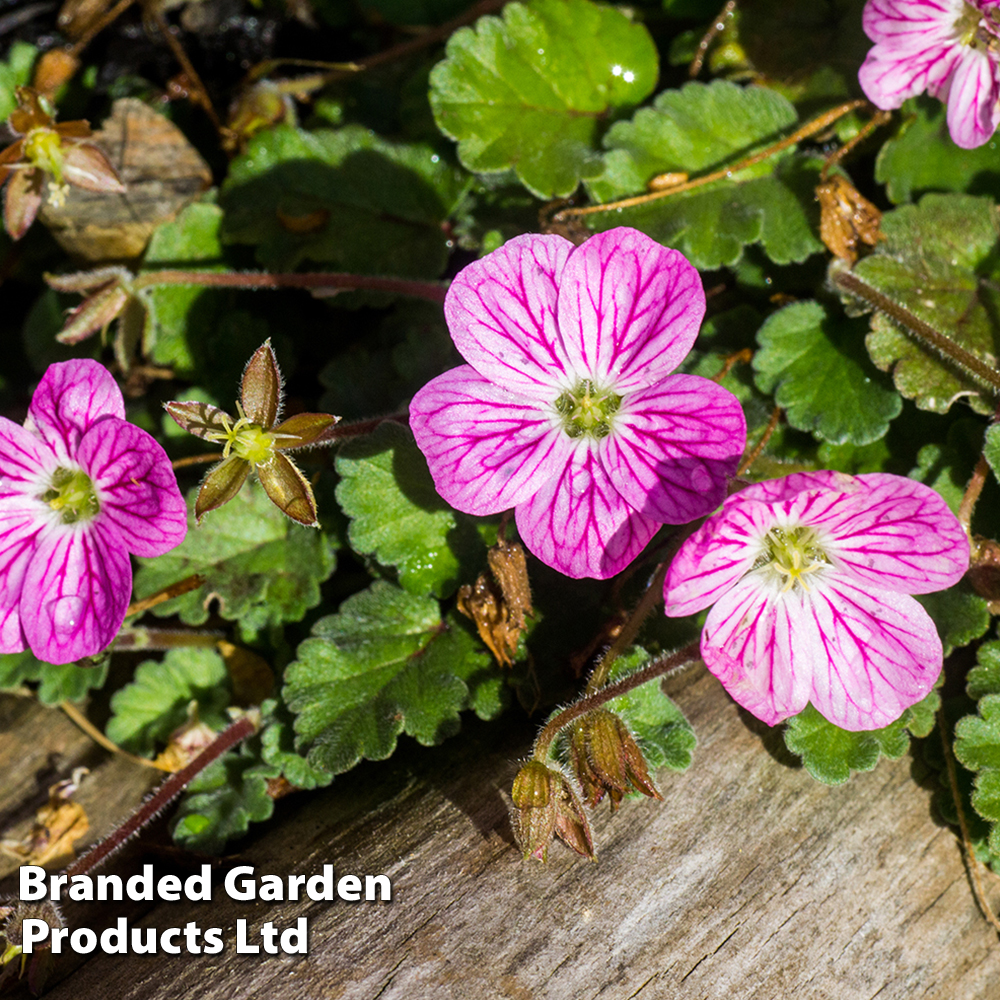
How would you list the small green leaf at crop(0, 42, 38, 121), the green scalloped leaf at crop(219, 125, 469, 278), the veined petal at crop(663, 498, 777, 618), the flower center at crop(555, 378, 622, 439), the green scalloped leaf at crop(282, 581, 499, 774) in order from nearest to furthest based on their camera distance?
the veined petal at crop(663, 498, 777, 618) < the flower center at crop(555, 378, 622, 439) < the green scalloped leaf at crop(282, 581, 499, 774) < the green scalloped leaf at crop(219, 125, 469, 278) < the small green leaf at crop(0, 42, 38, 121)

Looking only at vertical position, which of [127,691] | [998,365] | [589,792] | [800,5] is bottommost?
[127,691]

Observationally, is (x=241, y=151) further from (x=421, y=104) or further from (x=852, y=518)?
(x=852, y=518)

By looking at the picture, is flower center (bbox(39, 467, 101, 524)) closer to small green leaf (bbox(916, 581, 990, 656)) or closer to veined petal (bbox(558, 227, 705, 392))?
veined petal (bbox(558, 227, 705, 392))

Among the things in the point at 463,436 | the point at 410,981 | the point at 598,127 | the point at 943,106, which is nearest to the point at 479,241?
the point at 598,127

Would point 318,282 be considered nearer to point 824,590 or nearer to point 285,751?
point 285,751

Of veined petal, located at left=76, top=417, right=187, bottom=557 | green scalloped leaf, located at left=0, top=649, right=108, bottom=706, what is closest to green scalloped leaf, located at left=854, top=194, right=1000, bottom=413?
veined petal, located at left=76, top=417, right=187, bottom=557

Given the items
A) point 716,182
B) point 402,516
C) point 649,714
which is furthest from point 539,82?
point 649,714
